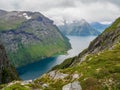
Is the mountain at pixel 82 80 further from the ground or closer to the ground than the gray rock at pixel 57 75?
further from the ground

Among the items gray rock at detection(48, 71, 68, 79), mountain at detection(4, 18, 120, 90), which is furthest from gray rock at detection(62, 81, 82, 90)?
gray rock at detection(48, 71, 68, 79)

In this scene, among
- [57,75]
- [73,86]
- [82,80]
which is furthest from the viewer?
[57,75]

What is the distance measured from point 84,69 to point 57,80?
23.5 feet

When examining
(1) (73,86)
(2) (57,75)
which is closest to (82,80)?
(1) (73,86)

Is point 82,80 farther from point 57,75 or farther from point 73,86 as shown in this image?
point 57,75

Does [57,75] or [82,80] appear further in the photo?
[57,75]

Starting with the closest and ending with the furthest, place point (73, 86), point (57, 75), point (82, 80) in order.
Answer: point (73, 86), point (82, 80), point (57, 75)

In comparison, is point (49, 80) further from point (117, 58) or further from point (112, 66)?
point (117, 58)

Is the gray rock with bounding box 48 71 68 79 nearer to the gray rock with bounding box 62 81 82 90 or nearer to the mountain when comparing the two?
the mountain

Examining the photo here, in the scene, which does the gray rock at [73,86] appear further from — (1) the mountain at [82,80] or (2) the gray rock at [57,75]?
(2) the gray rock at [57,75]

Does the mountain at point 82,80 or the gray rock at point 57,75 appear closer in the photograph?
the mountain at point 82,80

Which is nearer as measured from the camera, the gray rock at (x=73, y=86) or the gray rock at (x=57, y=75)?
the gray rock at (x=73, y=86)

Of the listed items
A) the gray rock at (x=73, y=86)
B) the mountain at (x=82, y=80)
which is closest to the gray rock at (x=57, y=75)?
the mountain at (x=82, y=80)

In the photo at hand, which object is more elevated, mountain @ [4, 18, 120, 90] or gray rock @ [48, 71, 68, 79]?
mountain @ [4, 18, 120, 90]
